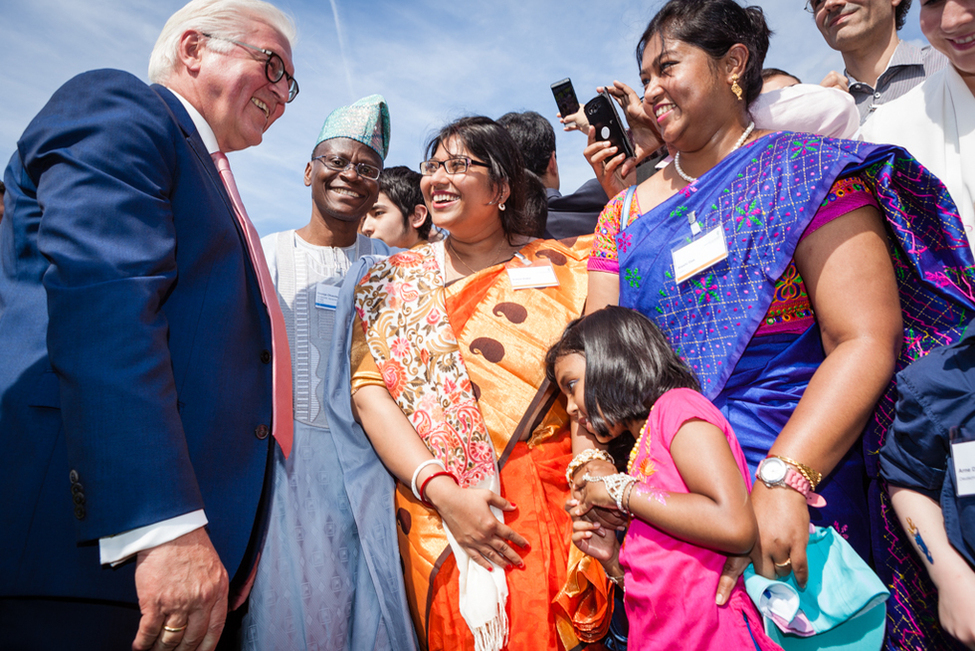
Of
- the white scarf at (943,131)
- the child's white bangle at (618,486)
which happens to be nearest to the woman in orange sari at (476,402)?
the child's white bangle at (618,486)

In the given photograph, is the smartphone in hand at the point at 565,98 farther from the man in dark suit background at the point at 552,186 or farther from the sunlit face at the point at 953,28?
the sunlit face at the point at 953,28

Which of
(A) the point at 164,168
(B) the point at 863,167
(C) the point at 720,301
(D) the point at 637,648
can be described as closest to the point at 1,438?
(A) the point at 164,168

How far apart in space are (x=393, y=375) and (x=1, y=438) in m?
1.12


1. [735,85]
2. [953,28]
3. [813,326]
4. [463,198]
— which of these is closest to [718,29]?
[735,85]

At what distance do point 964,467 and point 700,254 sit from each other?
2.59 feet

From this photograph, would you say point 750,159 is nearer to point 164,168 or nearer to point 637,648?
point 637,648

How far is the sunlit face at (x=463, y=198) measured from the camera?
235cm

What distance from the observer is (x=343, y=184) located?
2.83 m

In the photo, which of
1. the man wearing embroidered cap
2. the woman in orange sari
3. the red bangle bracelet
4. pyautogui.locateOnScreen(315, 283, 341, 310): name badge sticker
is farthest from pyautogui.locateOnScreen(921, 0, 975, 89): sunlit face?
pyautogui.locateOnScreen(315, 283, 341, 310): name badge sticker

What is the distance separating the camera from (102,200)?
1.12m

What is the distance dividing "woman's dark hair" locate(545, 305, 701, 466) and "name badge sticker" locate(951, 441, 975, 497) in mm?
572

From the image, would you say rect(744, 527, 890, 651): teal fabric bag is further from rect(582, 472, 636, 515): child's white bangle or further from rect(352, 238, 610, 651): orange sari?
rect(352, 238, 610, 651): orange sari

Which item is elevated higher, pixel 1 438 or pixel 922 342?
pixel 922 342

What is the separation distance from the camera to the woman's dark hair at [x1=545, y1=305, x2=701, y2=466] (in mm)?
1536
